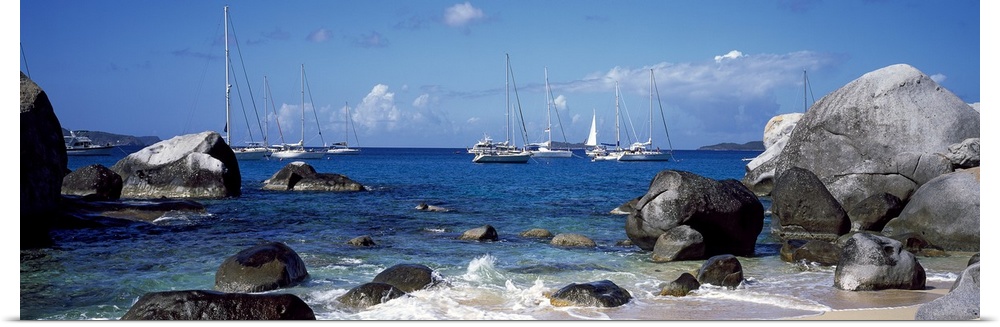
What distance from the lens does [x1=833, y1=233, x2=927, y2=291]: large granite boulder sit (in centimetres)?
970

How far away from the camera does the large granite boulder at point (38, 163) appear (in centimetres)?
1238

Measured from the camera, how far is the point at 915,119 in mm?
16922

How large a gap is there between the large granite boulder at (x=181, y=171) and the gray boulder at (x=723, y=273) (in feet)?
62.3

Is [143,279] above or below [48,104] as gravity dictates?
below

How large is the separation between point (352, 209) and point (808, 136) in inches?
472

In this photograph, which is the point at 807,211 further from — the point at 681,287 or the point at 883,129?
the point at 681,287

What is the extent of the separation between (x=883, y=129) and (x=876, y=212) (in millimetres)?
2373

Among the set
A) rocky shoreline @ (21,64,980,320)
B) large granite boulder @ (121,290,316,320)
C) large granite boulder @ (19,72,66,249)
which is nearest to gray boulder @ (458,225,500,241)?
rocky shoreline @ (21,64,980,320)

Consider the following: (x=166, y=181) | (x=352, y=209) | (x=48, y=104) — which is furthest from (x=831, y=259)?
(x=166, y=181)

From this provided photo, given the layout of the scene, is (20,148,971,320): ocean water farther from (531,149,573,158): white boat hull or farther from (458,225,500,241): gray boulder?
(531,149,573,158): white boat hull

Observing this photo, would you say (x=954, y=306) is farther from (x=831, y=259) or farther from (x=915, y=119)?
(x=915, y=119)

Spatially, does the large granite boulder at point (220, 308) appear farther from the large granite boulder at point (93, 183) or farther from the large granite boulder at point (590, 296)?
the large granite boulder at point (93, 183)

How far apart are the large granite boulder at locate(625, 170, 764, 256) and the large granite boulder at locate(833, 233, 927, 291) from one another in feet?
10.6
